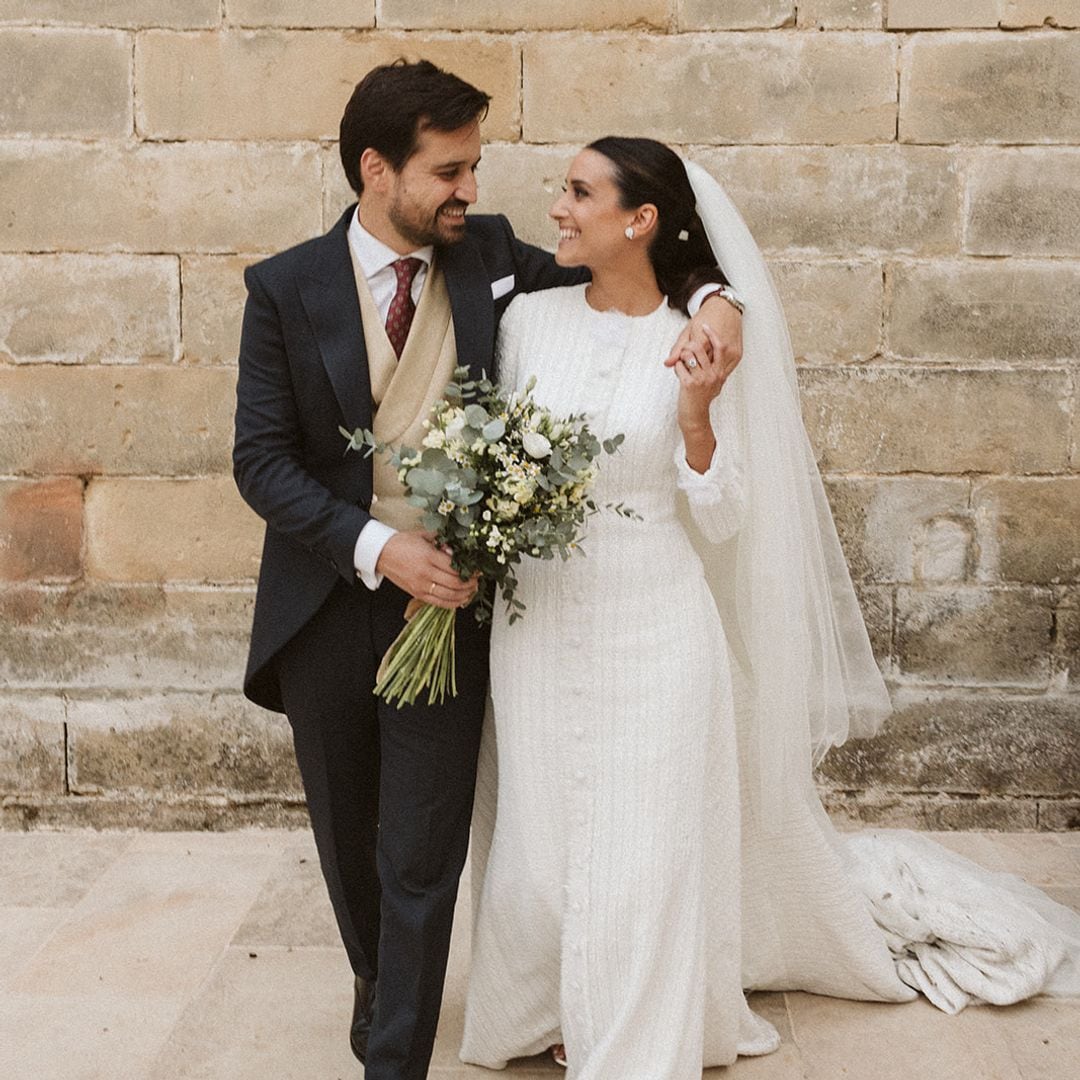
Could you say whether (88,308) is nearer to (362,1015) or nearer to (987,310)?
(362,1015)

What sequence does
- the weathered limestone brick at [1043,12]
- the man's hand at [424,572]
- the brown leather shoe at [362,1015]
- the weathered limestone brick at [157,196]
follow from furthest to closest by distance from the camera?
1. the weathered limestone brick at [157,196]
2. the weathered limestone brick at [1043,12]
3. the brown leather shoe at [362,1015]
4. the man's hand at [424,572]

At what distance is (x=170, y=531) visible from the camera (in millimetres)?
4371

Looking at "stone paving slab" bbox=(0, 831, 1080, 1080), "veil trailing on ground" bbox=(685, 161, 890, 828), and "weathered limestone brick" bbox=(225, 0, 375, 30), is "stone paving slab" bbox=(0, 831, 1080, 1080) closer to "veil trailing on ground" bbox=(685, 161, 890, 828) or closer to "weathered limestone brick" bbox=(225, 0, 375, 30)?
"veil trailing on ground" bbox=(685, 161, 890, 828)

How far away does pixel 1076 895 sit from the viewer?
3926 mm

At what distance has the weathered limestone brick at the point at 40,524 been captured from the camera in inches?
171

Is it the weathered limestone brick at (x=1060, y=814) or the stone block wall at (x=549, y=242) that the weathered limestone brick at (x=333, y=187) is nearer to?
the stone block wall at (x=549, y=242)

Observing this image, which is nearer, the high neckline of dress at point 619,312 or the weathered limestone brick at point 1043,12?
the high neckline of dress at point 619,312

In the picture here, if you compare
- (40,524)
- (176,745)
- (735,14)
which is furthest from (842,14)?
(176,745)

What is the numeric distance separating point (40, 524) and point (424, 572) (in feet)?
7.34

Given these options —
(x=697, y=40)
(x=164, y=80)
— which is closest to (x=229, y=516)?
(x=164, y=80)

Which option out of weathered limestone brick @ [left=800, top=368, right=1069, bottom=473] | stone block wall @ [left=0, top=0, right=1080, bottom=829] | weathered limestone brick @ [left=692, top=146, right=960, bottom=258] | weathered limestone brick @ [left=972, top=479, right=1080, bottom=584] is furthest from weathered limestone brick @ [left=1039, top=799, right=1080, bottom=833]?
weathered limestone brick @ [left=692, top=146, right=960, bottom=258]

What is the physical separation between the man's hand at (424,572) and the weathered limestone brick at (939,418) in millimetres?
2027

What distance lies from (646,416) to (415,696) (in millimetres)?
708

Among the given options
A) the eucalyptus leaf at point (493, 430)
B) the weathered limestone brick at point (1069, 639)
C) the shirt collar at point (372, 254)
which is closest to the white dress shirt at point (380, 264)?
the shirt collar at point (372, 254)
